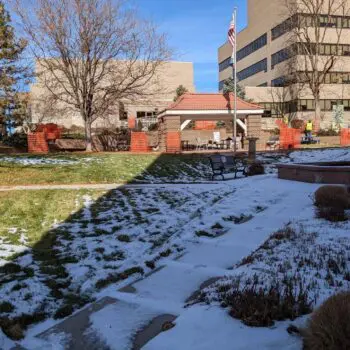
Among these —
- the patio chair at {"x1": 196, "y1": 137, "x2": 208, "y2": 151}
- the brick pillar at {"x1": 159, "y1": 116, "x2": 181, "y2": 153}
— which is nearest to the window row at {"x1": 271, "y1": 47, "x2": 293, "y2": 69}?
the patio chair at {"x1": 196, "y1": 137, "x2": 208, "y2": 151}

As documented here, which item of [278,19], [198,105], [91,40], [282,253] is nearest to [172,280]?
[282,253]

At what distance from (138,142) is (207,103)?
606 cm

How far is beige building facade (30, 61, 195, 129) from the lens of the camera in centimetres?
2983

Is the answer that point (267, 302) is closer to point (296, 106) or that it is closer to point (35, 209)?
point (35, 209)

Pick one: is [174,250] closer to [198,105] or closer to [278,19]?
[198,105]

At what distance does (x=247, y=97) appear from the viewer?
53.6m

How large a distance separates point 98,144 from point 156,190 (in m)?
19.0

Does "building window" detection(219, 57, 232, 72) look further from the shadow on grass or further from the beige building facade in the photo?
the shadow on grass

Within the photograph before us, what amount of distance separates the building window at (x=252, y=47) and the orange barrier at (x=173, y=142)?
40.8 metres

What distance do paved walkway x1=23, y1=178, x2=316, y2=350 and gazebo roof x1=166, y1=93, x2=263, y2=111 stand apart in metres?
21.1

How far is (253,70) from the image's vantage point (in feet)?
217

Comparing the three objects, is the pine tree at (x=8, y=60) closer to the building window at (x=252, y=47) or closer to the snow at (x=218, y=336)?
the snow at (x=218, y=336)

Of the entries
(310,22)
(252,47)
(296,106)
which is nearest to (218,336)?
(296,106)

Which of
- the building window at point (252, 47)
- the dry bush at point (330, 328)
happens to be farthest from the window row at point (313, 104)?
the dry bush at point (330, 328)
